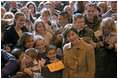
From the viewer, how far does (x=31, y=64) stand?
2.44m

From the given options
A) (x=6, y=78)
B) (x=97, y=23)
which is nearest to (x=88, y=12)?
(x=97, y=23)

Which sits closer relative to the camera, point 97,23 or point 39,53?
point 39,53

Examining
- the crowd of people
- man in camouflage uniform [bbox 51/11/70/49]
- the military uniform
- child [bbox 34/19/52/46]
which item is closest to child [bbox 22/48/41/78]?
the crowd of people

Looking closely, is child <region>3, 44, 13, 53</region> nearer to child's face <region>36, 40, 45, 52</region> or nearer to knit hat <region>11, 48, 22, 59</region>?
knit hat <region>11, 48, 22, 59</region>

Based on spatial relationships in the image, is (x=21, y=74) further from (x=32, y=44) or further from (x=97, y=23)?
(x=97, y=23)

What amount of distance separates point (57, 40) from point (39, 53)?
1.44 ft

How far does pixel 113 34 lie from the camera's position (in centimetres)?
277

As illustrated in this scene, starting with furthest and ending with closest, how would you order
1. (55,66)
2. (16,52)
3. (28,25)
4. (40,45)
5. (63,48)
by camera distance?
(28,25)
(40,45)
(16,52)
(63,48)
(55,66)

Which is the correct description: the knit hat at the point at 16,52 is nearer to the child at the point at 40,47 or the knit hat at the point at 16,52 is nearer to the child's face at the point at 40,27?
the child at the point at 40,47

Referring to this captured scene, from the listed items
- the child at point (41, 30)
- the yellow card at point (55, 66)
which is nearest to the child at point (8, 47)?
the child at point (41, 30)

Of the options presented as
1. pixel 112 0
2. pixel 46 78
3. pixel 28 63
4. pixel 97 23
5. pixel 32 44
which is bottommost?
pixel 46 78

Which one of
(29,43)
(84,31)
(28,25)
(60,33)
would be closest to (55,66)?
(29,43)

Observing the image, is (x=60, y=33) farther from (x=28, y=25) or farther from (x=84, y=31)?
(x=28, y=25)

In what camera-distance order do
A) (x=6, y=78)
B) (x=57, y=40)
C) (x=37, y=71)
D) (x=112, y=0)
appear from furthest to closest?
(x=112, y=0) < (x=57, y=40) < (x=37, y=71) < (x=6, y=78)
